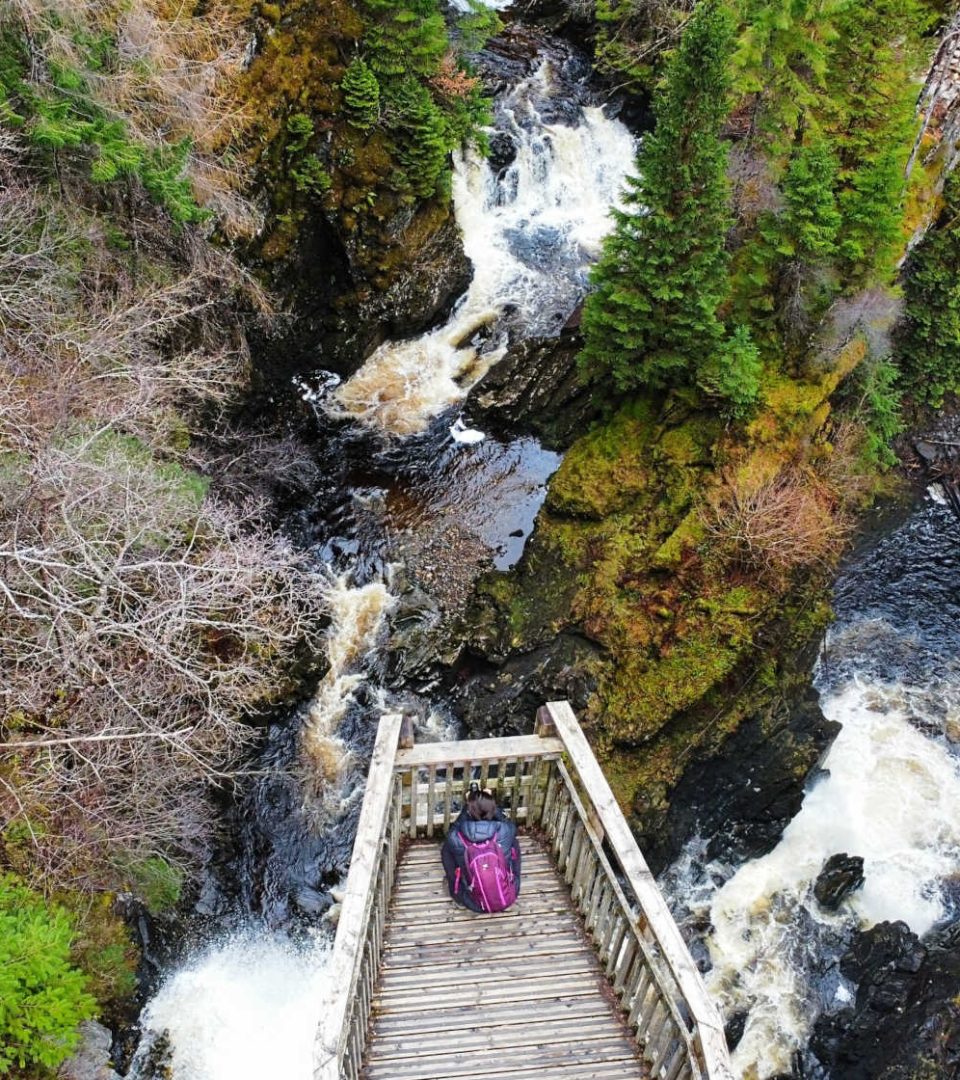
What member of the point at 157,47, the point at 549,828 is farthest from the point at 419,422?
the point at 549,828

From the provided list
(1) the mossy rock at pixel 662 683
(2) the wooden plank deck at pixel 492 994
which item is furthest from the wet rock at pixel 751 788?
(2) the wooden plank deck at pixel 492 994

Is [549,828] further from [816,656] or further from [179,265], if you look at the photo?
[179,265]

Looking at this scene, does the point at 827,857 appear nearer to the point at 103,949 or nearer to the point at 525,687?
the point at 525,687

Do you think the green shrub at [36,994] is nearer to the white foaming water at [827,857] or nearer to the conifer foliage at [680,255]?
the white foaming water at [827,857]

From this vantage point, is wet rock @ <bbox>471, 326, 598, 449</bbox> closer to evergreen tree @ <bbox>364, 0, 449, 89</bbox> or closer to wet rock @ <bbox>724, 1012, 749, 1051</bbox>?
evergreen tree @ <bbox>364, 0, 449, 89</bbox>

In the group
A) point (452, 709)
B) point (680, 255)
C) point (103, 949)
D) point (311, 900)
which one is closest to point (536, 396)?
point (680, 255)
